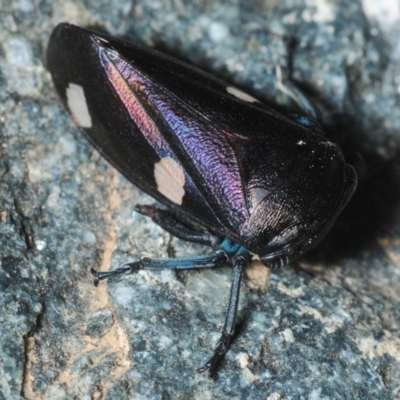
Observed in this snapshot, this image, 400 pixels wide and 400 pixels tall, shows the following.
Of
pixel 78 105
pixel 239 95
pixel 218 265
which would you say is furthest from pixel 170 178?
pixel 78 105

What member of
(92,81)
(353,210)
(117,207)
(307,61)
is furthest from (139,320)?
(307,61)

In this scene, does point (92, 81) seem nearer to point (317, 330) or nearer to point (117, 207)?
point (117, 207)

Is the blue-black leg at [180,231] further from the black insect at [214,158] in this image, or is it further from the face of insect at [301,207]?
the face of insect at [301,207]

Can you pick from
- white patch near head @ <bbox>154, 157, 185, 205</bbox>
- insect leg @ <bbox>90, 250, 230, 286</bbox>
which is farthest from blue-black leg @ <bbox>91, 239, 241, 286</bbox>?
white patch near head @ <bbox>154, 157, 185, 205</bbox>

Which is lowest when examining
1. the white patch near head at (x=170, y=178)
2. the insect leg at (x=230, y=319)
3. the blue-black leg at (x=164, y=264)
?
the insect leg at (x=230, y=319)

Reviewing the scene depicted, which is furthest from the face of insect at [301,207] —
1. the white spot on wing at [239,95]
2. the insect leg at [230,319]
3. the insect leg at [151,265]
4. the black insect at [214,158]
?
the white spot on wing at [239,95]

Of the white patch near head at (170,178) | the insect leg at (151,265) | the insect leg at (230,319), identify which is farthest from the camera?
the white patch near head at (170,178)
